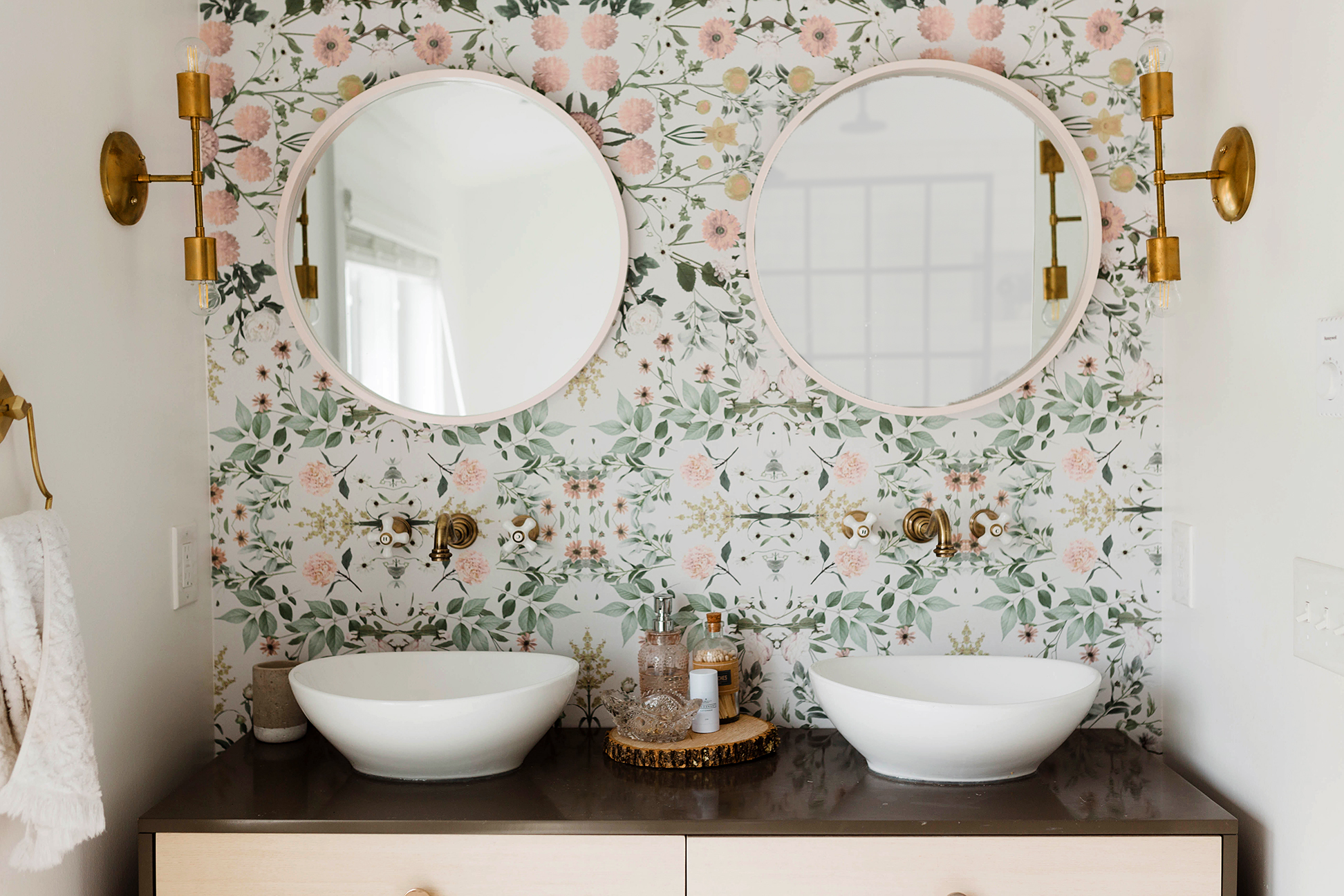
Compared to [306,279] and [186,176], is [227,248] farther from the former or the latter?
[186,176]

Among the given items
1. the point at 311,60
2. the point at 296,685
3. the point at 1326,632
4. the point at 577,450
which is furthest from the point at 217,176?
the point at 1326,632

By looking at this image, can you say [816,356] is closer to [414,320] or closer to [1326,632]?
[414,320]

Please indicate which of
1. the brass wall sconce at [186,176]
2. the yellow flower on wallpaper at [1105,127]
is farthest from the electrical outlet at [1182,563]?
the brass wall sconce at [186,176]

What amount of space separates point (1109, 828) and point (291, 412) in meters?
1.41

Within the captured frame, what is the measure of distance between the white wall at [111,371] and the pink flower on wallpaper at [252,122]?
0.09 m

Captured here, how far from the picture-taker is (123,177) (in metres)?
1.42

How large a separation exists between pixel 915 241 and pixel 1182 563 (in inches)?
26.9

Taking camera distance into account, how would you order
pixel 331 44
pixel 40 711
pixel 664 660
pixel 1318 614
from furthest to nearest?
1. pixel 331 44
2. pixel 664 660
3. pixel 1318 614
4. pixel 40 711

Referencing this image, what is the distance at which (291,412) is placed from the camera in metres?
1.69

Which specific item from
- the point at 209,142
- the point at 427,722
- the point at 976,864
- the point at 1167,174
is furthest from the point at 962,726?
the point at 209,142

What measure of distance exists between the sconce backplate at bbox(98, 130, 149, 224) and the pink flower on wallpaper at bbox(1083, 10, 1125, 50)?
5.03ft

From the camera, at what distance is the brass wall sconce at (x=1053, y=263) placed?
163cm

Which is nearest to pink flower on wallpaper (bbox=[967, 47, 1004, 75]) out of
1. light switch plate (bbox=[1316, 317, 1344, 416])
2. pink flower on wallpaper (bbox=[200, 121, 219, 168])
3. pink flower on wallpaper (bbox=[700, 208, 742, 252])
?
pink flower on wallpaper (bbox=[700, 208, 742, 252])

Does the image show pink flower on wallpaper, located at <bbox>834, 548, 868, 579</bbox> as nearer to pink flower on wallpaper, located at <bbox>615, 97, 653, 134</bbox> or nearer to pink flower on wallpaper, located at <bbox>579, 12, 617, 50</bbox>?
pink flower on wallpaper, located at <bbox>615, 97, 653, 134</bbox>
